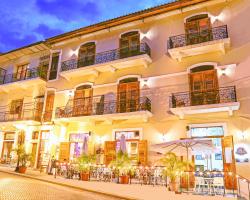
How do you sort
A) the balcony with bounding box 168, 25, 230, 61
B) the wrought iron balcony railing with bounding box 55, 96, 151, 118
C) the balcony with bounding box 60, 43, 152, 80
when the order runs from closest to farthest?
the balcony with bounding box 168, 25, 230, 61
the wrought iron balcony railing with bounding box 55, 96, 151, 118
the balcony with bounding box 60, 43, 152, 80

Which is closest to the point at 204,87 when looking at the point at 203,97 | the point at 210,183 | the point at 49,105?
the point at 203,97

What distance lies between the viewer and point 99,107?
1589 cm

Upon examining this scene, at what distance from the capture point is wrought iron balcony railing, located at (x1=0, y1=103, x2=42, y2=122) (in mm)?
19289

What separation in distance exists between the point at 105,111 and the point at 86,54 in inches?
202

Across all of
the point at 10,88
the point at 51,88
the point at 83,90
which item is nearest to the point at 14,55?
the point at 10,88

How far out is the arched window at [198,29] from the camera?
13845mm

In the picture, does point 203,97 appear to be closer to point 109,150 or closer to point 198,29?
point 198,29

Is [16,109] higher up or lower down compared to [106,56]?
lower down

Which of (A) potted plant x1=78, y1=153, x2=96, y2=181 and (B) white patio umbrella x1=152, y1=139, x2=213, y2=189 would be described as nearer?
(B) white patio umbrella x1=152, y1=139, x2=213, y2=189

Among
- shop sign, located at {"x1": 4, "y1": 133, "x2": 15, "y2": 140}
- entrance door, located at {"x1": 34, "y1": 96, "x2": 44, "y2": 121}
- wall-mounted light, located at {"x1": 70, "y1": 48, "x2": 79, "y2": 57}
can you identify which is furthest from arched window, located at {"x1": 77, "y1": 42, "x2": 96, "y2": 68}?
shop sign, located at {"x1": 4, "y1": 133, "x2": 15, "y2": 140}

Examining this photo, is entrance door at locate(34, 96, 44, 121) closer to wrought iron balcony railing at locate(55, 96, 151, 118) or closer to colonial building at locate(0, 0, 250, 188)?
colonial building at locate(0, 0, 250, 188)

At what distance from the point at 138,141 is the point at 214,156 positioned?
421cm

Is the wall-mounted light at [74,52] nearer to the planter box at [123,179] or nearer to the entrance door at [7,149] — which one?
the entrance door at [7,149]

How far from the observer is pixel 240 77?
492 inches
